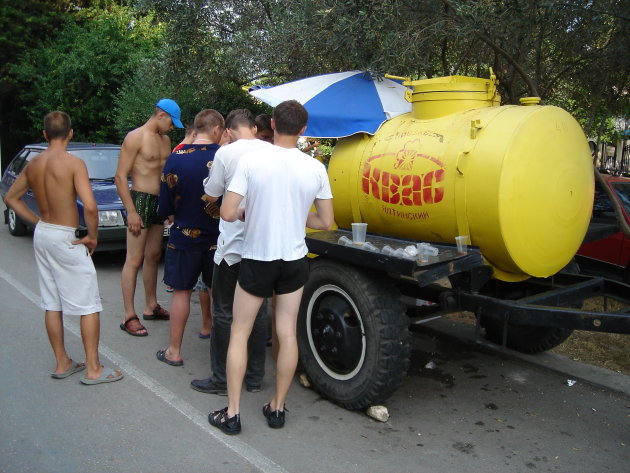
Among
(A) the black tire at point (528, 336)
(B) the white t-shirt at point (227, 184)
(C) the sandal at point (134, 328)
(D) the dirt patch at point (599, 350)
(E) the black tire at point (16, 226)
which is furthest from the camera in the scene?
(E) the black tire at point (16, 226)

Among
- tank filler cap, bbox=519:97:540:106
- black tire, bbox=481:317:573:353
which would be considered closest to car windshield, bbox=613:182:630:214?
black tire, bbox=481:317:573:353

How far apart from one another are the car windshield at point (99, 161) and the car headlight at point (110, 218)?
1342 mm

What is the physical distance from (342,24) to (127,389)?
3609mm

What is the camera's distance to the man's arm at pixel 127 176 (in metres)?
5.17

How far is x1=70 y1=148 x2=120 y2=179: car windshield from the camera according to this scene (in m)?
8.78

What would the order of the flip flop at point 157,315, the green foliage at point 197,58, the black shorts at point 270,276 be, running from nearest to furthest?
1. the black shorts at point 270,276
2. the flip flop at point 157,315
3. the green foliage at point 197,58

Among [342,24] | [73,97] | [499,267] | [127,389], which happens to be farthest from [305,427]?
[73,97]

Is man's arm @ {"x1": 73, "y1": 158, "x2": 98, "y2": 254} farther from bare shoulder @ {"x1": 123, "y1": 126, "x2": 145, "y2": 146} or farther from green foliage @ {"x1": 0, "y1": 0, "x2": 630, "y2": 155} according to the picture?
green foliage @ {"x1": 0, "y1": 0, "x2": 630, "y2": 155}

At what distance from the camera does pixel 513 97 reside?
22.3ft

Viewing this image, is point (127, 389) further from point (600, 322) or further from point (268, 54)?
point (268, 54)

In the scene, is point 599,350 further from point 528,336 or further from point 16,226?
point 16,226

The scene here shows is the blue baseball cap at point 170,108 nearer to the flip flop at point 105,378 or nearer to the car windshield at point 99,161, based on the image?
the flip flop at point 105,378

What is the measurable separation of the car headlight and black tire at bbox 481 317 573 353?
4.65 m

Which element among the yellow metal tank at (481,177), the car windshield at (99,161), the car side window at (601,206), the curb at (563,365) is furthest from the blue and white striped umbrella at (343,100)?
the car windshield at (99,161)
